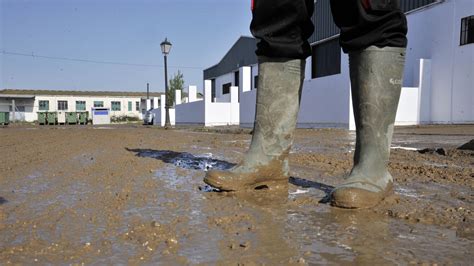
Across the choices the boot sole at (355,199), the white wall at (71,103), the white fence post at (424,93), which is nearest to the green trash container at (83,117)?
the white wall at (71,103)

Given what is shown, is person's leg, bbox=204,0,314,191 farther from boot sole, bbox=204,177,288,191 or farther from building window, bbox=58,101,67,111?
building window, bbox=58,101,67,111

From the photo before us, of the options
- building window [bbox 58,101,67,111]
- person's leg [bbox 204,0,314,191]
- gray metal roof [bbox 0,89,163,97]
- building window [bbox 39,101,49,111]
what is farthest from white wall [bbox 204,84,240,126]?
building window [bbox 58,101,67,111]

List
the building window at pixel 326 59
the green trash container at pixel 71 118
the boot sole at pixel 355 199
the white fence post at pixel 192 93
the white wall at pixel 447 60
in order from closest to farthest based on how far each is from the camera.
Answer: the boot sole at pixel 355 199 → the white wall at pixel 447 60 → the building window at pixel 326 59 → the white fence post at pixel 192 93 → the green trash container at pixel 71 118

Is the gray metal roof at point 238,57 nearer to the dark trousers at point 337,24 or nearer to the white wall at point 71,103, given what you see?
the dark trousers at point 337,24

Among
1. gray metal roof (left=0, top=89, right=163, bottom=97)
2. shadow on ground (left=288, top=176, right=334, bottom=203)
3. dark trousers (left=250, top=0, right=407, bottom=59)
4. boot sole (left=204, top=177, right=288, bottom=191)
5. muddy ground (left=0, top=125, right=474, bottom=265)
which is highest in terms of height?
gray metal roof (left=0, top=89, right=163, bottom=97)

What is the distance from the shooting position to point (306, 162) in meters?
2.90

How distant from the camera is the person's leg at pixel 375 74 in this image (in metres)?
1.62

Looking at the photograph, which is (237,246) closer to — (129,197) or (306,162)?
(129,197)

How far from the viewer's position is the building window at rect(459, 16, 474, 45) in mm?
11688

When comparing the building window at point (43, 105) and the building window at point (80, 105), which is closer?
the building window at point (43, 105)

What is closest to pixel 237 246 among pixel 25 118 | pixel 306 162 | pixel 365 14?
pixel 365 14

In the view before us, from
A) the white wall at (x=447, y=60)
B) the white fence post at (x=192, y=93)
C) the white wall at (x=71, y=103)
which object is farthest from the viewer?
the white wall at (x=71, y=103)

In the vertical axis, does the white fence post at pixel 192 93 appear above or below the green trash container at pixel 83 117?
above

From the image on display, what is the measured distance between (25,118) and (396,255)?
58149mm
